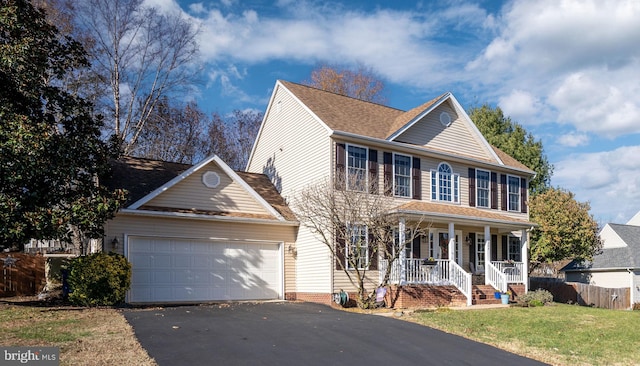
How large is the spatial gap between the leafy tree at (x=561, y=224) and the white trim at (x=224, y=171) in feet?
44.2

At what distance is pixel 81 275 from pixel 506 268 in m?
14.7

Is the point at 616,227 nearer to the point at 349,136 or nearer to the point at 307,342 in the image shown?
the point at 349,136

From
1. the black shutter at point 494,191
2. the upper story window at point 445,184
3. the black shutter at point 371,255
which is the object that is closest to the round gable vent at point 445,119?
the upper story window at point 445,184

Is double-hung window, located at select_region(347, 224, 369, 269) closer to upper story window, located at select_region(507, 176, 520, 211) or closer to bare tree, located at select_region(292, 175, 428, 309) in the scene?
bare tree, located at select_region(292, 175, 428, 309)

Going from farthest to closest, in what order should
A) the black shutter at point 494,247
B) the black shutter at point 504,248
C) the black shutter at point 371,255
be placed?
the black shutter at point 504,248 → the black shutter at point 494,247 → the black shutter at point 371,255

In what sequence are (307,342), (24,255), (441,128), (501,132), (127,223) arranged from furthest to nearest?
(501,132) < (441,128) < (24,255) < (127,223) < (307,342)

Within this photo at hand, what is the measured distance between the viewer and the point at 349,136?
1816 centimetres

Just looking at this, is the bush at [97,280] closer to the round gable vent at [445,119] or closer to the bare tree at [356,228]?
the bare tree at [356,228]

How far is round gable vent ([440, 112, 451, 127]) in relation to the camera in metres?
21.3

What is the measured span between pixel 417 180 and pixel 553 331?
26.0ft

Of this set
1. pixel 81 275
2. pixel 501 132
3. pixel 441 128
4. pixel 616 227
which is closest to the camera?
pixel 81 275

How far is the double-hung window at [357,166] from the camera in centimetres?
1773

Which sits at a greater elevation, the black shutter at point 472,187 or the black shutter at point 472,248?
the black shutter at point 472,187

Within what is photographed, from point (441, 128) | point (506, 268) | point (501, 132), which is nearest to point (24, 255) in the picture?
point (441, 128)
